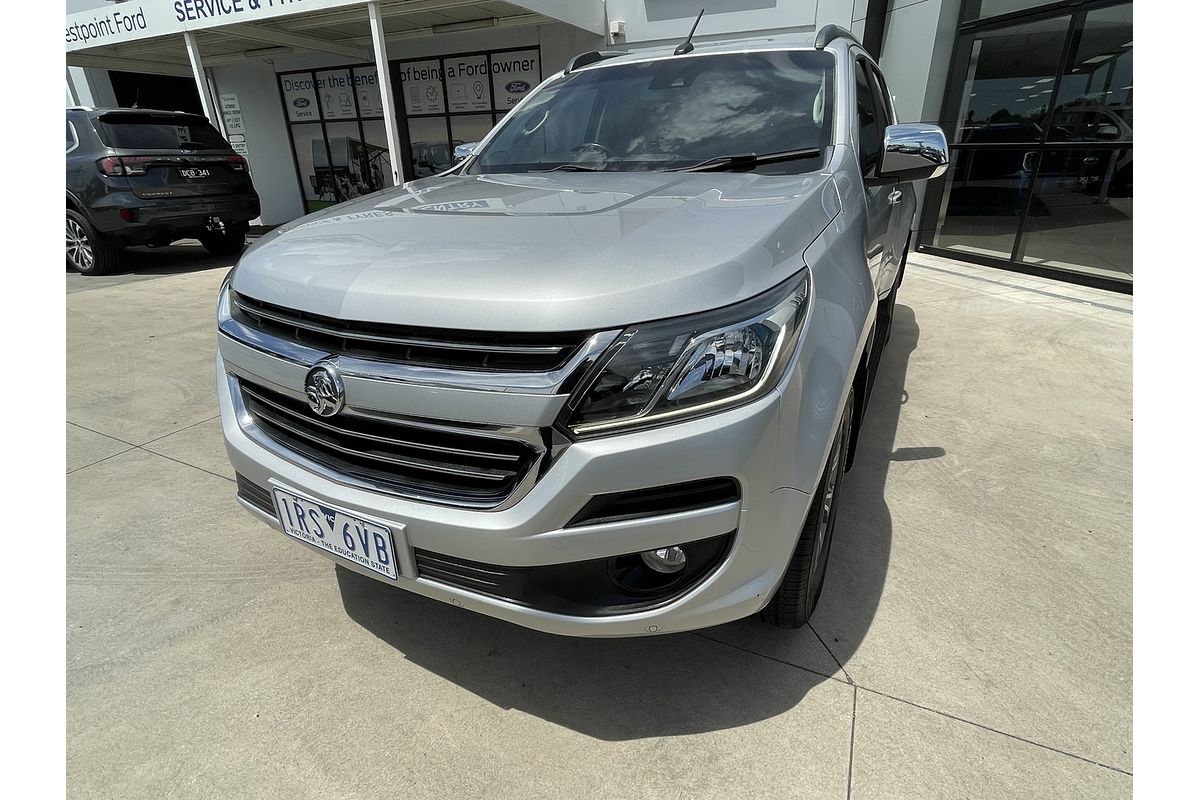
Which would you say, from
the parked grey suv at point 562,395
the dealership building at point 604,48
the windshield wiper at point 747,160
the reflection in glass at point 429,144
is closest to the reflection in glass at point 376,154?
the dealership building at point 604,48

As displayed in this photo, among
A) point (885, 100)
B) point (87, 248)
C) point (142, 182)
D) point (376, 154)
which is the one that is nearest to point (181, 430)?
point (885, 100)

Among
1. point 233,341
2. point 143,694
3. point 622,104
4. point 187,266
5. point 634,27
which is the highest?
point 634,27

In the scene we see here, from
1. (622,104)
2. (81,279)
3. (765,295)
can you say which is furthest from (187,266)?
(765,295)

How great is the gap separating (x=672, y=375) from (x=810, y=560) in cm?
80

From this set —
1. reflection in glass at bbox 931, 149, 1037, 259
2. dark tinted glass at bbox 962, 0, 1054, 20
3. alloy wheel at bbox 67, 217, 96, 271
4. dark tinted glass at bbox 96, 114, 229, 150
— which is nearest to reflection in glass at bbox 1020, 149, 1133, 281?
reflection in glass at bbox 931, 149, 1037, 259

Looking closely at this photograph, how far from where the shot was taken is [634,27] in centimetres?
928

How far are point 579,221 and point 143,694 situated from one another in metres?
1.78

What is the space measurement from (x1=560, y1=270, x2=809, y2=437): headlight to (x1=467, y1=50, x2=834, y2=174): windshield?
1.09 meters

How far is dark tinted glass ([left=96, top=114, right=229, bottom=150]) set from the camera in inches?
272

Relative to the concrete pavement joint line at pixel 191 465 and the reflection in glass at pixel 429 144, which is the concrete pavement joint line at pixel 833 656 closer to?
the concrete pavement joint line at pixel 191 465

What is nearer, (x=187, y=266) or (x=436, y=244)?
(x=436, y=244)

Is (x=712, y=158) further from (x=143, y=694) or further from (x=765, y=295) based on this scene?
(x=143, y=694)

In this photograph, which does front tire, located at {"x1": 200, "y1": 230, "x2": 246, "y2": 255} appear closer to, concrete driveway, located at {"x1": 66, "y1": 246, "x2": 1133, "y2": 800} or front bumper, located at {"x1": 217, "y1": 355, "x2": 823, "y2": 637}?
concrete driveway, located at {"x1": 66, "y1": 246, "x2": 1133, "y2": 800}

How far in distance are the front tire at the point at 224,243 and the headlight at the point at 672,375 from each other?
Result: 367 inches
